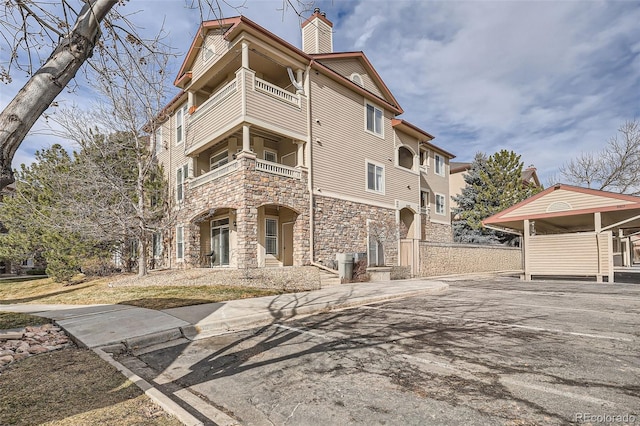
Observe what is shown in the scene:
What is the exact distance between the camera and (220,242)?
17.6m

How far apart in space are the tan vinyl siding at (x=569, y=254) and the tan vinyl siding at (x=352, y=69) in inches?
479

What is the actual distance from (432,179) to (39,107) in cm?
2644

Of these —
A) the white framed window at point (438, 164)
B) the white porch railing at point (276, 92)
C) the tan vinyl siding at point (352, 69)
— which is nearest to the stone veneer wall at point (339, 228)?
the white porch railing at point (276, 92)

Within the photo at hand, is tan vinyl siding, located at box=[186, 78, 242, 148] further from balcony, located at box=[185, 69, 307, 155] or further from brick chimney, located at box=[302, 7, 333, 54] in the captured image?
brick chimney, located at box=[302, 7, 333, 54]

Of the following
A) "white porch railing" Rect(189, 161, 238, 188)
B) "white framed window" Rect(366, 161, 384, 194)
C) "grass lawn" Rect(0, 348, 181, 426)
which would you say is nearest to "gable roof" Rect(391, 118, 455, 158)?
"white framed window" Rect(366, 161, 384, 194)

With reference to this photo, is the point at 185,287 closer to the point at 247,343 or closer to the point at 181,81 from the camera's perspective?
the point at 247,343

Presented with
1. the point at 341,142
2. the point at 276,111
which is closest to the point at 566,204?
the point at 341,142

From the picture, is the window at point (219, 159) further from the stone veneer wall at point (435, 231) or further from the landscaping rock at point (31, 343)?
the stone veneer wall at point (435, 231)

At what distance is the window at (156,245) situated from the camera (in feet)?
68.3

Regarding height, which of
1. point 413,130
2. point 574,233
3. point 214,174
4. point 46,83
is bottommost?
point 574,233

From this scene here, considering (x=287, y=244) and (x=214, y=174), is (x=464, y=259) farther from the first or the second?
(x=214, y=174)

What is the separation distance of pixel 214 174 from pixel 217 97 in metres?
3.51

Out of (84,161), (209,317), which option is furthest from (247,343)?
(84,161)

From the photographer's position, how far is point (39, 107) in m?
3.09
